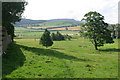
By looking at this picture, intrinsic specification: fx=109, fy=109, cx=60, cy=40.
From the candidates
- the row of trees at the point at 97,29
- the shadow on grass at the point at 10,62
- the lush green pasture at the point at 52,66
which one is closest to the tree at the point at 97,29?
the row of trees at the point at 97,29

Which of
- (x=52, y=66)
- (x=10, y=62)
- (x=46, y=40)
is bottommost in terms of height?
(x=52, y=66)

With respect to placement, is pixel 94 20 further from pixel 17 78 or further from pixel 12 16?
pixel 17 78

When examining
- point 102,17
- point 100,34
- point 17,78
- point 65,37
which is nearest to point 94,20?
point 102,17

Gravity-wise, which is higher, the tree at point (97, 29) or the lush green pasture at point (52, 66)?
the tree at point (97, 29)

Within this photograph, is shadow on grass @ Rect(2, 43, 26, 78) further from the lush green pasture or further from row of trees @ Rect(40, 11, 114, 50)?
row of trees @ Rect(40, 11, 114, 50)

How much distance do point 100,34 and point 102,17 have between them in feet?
27.7

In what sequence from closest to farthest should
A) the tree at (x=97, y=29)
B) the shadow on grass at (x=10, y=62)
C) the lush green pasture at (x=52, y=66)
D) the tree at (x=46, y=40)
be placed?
1. the shadow on grass at (x=10, y=62)
2. the lush green pasture at (x=52, y=66)
3. the tree at (x=97, y=29)
4. the tree at (x=46, y=40)

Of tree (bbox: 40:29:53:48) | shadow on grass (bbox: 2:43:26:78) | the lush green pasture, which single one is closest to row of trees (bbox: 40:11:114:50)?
the lush green pasture

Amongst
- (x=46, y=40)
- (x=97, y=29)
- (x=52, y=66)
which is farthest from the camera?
(x=46, y=40)

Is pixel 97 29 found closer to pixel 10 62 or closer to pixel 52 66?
pixel 52 66

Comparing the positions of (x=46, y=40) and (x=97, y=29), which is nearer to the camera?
(x=97, y=29)

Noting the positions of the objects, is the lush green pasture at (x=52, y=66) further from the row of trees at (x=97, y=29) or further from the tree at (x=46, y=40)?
the tree at (x=46, y=40)

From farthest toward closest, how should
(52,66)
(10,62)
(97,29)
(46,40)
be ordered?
1. (46,40)
2. (97,29)
3. (52,66)
4. (10,62)

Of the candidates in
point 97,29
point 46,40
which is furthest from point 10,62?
point 46,40
